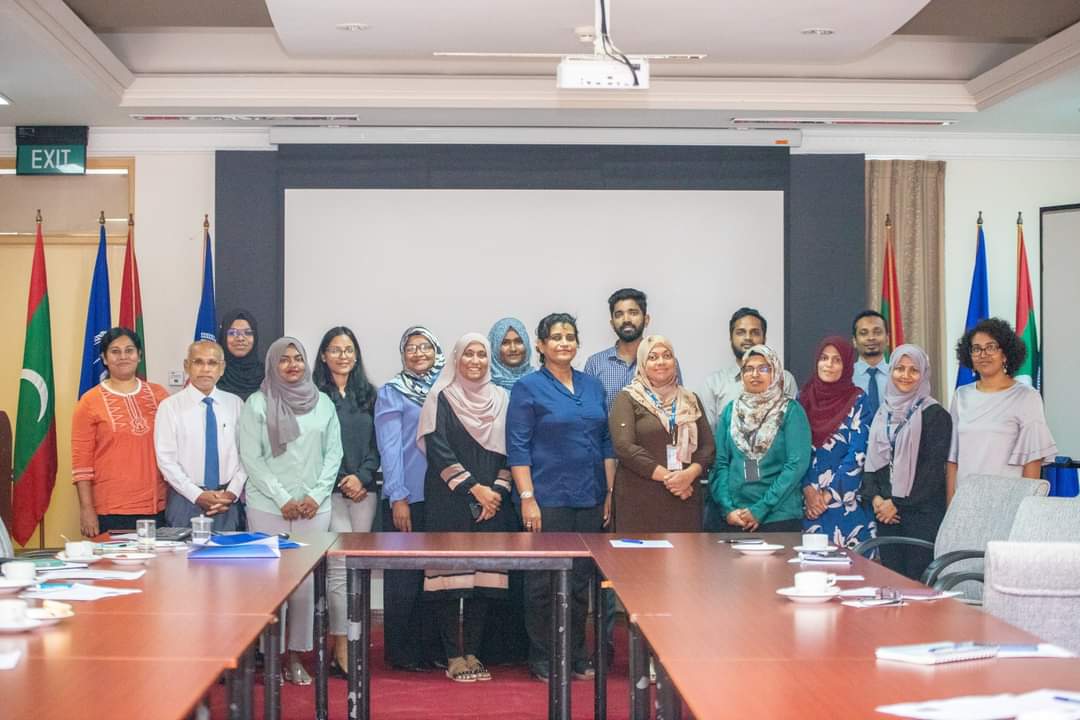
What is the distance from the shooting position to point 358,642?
4.42 metres

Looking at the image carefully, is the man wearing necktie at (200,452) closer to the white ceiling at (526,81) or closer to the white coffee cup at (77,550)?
the white coffee cup at (77,550)


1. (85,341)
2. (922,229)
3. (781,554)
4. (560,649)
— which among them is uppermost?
(922,229)

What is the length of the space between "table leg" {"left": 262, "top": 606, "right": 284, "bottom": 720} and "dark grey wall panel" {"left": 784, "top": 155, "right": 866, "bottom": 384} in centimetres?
481

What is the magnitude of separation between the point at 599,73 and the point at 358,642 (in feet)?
7.16

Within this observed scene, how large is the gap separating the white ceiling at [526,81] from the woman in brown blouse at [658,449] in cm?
189

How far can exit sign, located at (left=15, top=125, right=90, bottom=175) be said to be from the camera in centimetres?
778

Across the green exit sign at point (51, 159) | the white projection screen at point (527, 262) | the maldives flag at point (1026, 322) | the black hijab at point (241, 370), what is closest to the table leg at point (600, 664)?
the black hijab at point (241, 370)

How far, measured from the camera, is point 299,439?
562 centimetres

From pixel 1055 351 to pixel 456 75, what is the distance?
13.6 feet

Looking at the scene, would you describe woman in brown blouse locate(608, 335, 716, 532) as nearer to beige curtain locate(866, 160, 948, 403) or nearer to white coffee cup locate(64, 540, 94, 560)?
white coffee cup locate(64, 540, 94, 560)

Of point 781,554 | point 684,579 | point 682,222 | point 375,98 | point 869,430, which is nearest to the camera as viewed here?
point 684,579

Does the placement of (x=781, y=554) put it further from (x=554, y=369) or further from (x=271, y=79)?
(x=271, y=79)

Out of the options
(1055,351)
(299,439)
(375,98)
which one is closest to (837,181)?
(1055,351)

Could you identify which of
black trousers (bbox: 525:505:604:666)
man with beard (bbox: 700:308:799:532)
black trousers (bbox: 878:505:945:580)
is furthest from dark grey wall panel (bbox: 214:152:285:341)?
black trousers (bbox: 878:505:945:580)
